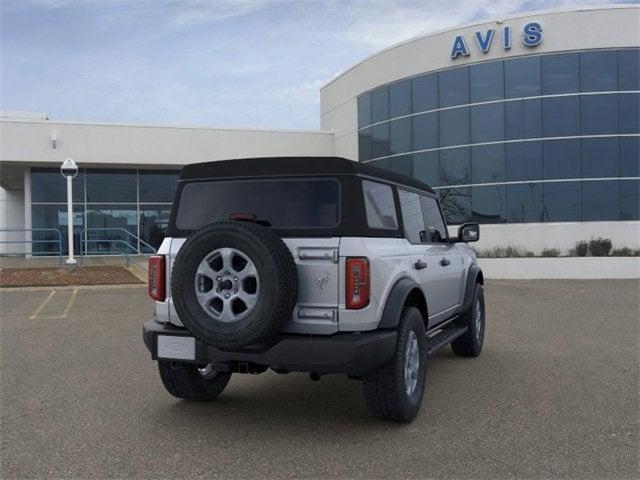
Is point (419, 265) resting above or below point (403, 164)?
below

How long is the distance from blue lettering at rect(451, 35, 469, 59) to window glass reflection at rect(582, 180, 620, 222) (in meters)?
6.25

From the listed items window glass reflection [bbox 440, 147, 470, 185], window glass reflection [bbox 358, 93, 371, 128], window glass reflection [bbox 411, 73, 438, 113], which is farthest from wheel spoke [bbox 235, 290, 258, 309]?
window glass reflection [bbox 358, 93, 371, 128]

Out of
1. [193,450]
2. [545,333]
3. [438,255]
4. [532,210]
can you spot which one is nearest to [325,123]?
[532,210]

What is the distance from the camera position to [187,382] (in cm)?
513

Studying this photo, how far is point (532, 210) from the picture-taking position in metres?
21.5

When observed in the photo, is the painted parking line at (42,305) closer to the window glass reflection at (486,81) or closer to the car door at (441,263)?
the car door at (441,263)

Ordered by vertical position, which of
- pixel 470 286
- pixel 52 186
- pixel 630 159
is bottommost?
pixel 470 286

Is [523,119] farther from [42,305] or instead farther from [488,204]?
[42,305]

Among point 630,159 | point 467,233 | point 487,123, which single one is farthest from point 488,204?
point 467,233

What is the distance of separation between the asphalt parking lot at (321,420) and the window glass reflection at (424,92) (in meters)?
16.5

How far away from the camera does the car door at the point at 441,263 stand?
576cm

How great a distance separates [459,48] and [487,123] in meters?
2.94

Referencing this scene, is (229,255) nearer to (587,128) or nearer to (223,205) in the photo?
(223,205)

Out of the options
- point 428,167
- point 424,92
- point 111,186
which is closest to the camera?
point 428,167
